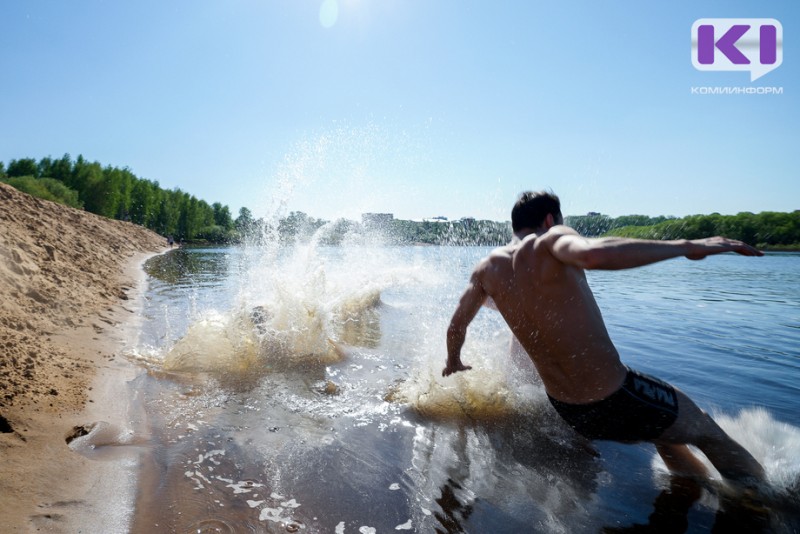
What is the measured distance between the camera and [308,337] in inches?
269

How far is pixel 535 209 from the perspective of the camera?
3.41m

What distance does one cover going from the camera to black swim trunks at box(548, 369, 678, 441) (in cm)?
293

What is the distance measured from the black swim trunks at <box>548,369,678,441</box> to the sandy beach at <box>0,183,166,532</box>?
3189 millimetres

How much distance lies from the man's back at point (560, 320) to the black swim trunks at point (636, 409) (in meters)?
0.07

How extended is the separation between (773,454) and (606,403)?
175cm

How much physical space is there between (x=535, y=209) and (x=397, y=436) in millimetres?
2436

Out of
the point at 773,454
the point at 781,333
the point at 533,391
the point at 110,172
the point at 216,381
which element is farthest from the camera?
the point at 110,172

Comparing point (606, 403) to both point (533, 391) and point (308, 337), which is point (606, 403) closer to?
point (533, 391)

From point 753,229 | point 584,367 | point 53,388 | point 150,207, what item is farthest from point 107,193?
point 753,229

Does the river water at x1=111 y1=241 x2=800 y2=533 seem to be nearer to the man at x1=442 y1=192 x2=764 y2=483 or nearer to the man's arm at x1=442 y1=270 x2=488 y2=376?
the man at x1=442 y1=192 x2=764 y2=483

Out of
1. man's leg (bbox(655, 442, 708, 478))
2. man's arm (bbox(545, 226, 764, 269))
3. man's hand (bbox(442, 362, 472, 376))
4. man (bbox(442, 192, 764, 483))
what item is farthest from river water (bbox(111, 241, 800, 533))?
man's arm (bbox(545, 226, 764, 269))

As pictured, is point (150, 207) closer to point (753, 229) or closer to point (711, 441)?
point (711, 441)

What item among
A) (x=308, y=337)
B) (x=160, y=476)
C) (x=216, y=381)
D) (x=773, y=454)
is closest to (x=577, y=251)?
(x=773, y=454)

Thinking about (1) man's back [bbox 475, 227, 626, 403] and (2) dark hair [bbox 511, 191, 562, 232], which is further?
(2) dark hair [bbox 511, 191, 562, 232]
